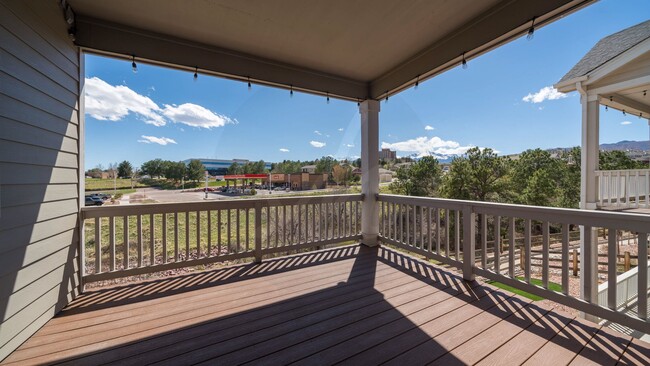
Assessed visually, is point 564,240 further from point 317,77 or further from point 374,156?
point 317,77

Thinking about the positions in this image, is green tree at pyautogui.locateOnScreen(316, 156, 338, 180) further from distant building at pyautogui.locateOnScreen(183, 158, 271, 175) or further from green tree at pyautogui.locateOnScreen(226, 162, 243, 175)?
distant building at pyautogui.locateOnScreen(183, 158, 271, 175)

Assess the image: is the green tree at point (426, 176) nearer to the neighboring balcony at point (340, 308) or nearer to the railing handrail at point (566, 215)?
the neighboring balcony at point (340, 308)

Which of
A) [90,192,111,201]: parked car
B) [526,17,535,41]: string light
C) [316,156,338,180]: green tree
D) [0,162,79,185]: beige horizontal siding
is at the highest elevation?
[526,17,535,41]: string light

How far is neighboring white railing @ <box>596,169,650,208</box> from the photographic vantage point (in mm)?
3758

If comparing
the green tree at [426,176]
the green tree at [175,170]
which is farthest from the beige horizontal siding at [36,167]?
the green tree at [426,176]

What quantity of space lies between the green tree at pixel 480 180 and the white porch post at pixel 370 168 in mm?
11610

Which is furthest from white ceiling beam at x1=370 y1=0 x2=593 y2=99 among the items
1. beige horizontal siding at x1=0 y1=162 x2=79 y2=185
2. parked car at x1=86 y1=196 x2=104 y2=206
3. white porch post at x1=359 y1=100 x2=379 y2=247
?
parked car at x1=86 y1=196 x2=104 y2=206

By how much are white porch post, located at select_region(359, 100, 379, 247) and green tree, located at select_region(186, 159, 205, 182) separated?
2.25m

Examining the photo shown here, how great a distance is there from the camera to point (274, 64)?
2986mm

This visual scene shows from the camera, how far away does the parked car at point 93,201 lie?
93.1 inches

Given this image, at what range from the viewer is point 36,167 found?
1.69 meters

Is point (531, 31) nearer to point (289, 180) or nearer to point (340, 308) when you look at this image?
point (340, 308)

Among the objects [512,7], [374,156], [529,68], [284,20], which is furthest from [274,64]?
[529,68]

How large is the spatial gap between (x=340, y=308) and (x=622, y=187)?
5182 mm
